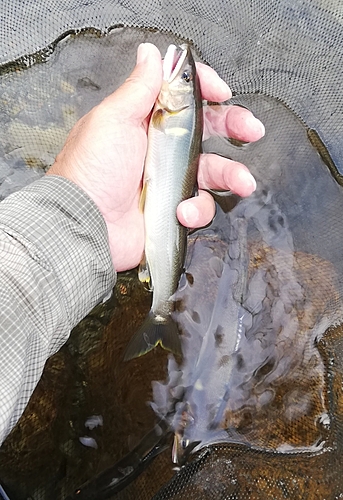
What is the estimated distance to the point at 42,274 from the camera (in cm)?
161

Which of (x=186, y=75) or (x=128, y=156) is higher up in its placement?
(x=186, y=75)

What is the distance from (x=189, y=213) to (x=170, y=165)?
0.20 m

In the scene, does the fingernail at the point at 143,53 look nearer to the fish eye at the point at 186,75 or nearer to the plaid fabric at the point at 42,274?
the fish eye at the point at 186,75

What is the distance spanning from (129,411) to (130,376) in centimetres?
16

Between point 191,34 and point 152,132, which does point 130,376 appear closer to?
point 152,132

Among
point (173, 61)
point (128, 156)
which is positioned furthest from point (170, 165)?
point (173, 61)

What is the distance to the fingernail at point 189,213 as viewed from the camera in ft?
6.33

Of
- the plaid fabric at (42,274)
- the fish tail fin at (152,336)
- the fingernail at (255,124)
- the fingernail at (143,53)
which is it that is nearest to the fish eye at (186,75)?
the fingernail at (143,53)

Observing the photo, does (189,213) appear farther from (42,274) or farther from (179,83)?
(42,274)

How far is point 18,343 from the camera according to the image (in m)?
1.46

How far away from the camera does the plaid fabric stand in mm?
1457

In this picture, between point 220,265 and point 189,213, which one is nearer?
point 189,213

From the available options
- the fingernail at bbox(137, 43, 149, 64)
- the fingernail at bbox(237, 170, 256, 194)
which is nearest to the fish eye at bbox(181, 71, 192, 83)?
the fingernail at bbox(137, 43, 149, 64)

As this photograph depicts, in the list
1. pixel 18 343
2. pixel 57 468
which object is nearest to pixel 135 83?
pixel 18 343
